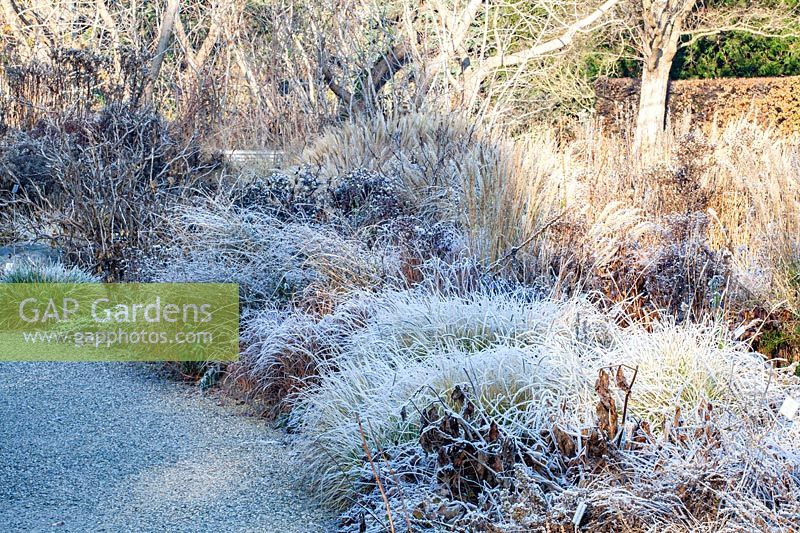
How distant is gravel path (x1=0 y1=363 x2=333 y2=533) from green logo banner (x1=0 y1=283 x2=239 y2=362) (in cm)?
26

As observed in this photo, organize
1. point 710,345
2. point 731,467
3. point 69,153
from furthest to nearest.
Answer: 1. point 69,153
2. point 710,345
3. point 731,467

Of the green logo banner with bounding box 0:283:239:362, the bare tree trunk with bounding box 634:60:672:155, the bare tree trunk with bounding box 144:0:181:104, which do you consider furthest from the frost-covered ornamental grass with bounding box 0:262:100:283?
the bare tree trunk with bounding box 634:60:672:155

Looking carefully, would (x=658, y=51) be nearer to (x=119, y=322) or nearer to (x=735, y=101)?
(x=735, y=101)

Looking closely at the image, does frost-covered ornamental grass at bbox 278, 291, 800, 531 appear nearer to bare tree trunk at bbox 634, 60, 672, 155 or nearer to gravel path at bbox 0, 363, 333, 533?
gravel path at bbox 0, 363, 333, 533

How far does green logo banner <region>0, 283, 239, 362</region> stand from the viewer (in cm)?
518

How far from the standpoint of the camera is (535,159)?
6.74m

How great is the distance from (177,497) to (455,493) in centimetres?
114

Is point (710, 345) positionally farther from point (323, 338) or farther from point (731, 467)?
point (323, 338)

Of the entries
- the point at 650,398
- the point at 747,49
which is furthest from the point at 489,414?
the point at 747,49

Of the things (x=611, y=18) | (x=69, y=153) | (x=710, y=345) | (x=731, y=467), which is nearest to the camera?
(x=731, y=467)

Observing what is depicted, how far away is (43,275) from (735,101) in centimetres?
1008

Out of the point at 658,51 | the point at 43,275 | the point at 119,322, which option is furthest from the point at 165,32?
the point at 119,322

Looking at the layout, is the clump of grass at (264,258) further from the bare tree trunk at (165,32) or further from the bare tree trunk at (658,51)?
the bare tree trunk at (658,51)

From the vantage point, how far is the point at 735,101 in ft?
41.5
